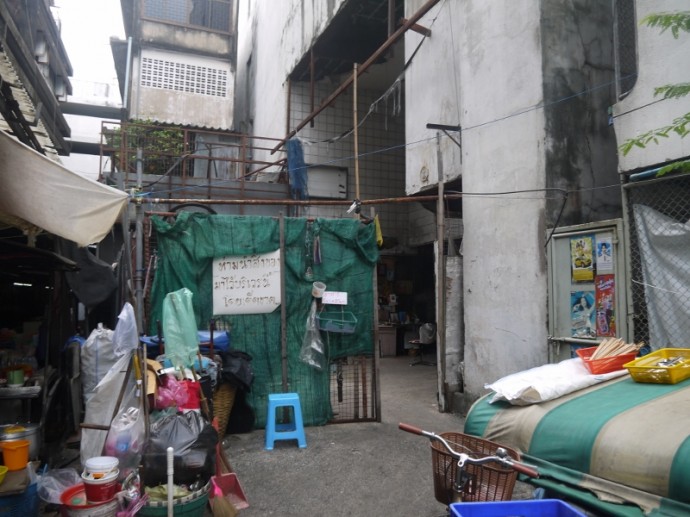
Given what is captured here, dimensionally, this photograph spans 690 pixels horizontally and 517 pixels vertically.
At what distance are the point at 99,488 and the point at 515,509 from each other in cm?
302

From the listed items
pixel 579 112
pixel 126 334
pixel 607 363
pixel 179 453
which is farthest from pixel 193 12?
pixel 607 363

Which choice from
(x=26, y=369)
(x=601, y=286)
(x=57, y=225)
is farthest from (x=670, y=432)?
(x=26, y=369)

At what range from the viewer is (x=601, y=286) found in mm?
5422

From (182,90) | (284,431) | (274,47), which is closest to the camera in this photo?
(284,431)

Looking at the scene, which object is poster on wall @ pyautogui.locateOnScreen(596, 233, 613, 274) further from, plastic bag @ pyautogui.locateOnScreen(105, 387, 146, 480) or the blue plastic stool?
plastic bag @ pyautogui.locateOnScreen(105, 387, 146, 480)

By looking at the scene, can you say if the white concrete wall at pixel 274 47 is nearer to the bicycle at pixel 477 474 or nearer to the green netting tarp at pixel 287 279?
the green netting tarp at pixel 287 279

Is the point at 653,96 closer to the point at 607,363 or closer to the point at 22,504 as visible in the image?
the point at 607,363

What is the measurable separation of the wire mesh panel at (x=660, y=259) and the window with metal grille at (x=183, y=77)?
1618 cm

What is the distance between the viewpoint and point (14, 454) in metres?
3.71

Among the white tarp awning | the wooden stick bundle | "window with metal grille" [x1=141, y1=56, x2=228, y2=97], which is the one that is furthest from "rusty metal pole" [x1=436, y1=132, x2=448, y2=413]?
"window with metal grille" [x1=141, y1=56, x2=228, y2=97]

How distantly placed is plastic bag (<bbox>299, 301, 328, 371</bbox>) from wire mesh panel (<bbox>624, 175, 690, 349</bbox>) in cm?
372

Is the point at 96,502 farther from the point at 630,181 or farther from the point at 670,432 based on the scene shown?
the point at 630,181

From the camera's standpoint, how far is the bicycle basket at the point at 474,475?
2.59 meters

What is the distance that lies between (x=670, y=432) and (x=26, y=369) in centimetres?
607
